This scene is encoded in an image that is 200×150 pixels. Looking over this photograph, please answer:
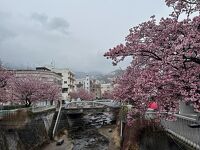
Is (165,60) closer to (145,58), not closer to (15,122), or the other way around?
(145,58)

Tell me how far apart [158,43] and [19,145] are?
23.4 metres

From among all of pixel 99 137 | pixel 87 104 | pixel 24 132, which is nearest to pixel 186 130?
pixel 24 132

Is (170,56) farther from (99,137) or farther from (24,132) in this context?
(99,137)

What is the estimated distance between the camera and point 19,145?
32.6 metres

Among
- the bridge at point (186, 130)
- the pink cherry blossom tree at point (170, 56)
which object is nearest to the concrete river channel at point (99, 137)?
the bridge at point (186, 130)

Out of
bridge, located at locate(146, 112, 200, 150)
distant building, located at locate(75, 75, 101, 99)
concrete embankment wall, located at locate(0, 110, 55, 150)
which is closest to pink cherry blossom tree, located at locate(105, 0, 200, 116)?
bridge, located at locate(146, 112, 200, 150)

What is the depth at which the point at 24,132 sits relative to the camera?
36.9 metres

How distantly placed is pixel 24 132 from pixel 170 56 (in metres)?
28.6

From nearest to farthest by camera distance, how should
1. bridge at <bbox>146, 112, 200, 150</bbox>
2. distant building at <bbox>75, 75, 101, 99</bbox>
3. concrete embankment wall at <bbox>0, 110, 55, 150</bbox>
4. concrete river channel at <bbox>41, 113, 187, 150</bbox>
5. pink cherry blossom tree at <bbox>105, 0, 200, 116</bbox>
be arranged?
1. pink cherry blossom tree at <bbox>105, 0, 200, 116</bbox>
2. bridge at <bbox>146, 112, 200, 150</bbox>
3. concrete river channel at <bbox>41, 113, 187, 150</bbox>
4. concrete embankment wall at <bbox>0, 110, 55, 150</bbox>
5. distant building at <bbox>75, 75, 101, 99</bbox>

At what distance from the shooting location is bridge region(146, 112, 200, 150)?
47.6ft

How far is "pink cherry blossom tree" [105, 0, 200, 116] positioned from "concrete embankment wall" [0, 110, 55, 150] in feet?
57.3

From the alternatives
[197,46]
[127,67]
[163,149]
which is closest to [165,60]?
[197,46]

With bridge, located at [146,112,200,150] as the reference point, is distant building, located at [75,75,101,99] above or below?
above

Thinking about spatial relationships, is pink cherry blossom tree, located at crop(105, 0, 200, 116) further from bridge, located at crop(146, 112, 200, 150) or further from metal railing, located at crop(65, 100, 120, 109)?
metal railing, located at crop(65, 100, 120, 109)
